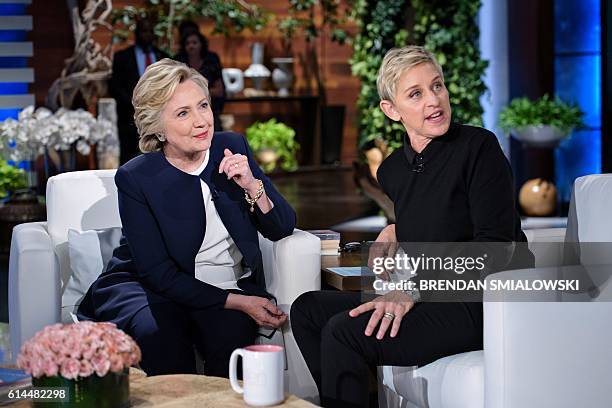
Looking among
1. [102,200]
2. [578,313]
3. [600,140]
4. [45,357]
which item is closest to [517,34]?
[600,140]

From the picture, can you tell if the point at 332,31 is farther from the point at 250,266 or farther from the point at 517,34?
the point at 250,266

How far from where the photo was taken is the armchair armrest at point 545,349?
100 inches

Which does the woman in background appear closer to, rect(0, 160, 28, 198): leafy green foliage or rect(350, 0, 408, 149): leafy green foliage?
rect(350, 0, 408, 149): leafy green foliage

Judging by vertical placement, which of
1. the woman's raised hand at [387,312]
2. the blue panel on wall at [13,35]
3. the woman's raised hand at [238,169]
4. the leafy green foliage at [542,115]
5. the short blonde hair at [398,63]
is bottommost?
the woman's raised hand at [387,312]

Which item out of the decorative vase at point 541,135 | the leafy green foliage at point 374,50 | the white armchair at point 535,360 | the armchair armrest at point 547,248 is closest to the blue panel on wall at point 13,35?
the leafy green foliage at point 374,50

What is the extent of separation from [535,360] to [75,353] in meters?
1.13

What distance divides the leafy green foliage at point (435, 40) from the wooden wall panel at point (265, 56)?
3.04 m

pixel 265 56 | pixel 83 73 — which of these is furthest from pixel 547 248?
pixel 265 56

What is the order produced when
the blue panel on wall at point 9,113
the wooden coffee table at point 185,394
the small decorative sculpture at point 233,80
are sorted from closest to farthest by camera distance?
the wooden coffee table at point 185,394 → the blue panel on wall at point 9,113 → the small decorative sculpture at point 233,80

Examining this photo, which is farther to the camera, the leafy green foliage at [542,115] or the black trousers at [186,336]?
the leafy green foliage at [542,115]

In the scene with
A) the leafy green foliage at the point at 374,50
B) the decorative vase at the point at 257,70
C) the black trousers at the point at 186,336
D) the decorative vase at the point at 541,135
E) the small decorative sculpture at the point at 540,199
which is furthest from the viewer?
the decorative vase at the point at 257,70

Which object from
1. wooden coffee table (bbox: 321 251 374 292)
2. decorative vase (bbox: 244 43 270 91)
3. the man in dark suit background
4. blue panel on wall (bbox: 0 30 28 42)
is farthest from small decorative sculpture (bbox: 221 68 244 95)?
wooden coffee table (bbox: 321 251 374 292)

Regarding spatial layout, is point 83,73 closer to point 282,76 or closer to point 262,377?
point 282,76

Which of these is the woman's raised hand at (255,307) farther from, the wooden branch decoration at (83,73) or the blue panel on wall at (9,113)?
the blue panel on wall at (9,113)
